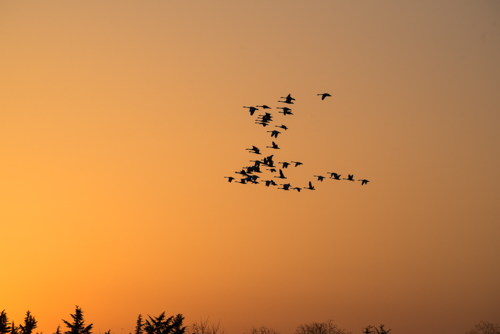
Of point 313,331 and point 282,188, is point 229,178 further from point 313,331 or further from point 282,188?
point 313,331

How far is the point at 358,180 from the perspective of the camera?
2714 inches

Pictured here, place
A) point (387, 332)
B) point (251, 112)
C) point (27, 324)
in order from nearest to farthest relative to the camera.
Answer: point (251, 112) → point (27, 324) → point (387, 332)

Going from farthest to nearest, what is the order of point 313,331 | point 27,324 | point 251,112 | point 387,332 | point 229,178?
point 313,331 → point 387,332 → point 27,324 → point 229,178 → point 251,112

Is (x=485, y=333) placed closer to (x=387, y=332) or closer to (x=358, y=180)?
(x=387, y=332)

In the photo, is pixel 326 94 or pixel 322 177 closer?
pixel 326 94

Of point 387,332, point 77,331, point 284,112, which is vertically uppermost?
point 284,112

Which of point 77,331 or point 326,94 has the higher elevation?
point 326,94

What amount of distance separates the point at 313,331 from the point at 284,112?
118 metres

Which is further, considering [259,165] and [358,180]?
[358,180]

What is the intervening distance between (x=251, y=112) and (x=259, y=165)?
5.84 meters

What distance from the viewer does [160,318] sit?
62750 millimetres

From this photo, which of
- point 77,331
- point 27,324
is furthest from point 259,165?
point 27,324

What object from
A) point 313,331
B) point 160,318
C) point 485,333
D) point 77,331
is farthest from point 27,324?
point 485,333

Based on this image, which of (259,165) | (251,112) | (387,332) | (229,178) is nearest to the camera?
(251,112)
